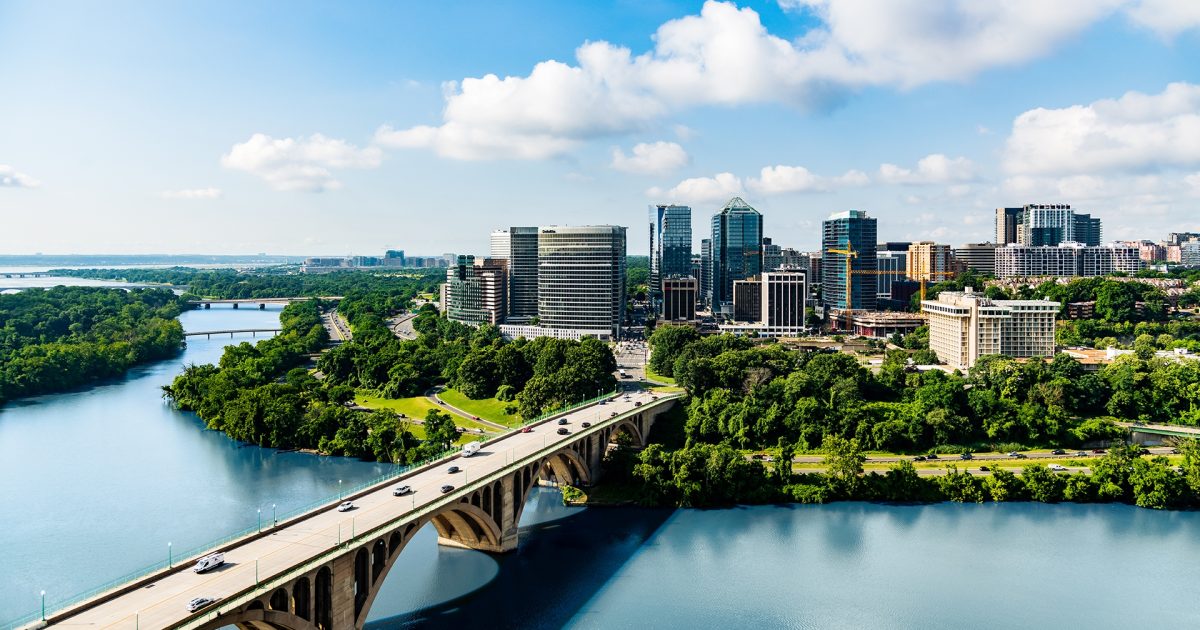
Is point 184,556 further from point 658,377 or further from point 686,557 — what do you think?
point 658,377

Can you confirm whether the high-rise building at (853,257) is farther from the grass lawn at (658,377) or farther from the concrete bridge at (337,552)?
the concrete bridge at (337,552)

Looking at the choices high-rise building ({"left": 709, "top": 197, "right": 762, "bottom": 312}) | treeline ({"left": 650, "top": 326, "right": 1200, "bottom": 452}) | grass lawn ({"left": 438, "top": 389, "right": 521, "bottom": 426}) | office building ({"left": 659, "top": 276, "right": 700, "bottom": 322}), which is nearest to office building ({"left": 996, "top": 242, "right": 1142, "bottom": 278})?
high-rise building ({"left": 709, "top": 197, "right": 762, "bottom": 312})

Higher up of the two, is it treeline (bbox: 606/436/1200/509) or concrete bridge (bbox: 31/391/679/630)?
concrete bridge (bbox: 31/391/679/630)

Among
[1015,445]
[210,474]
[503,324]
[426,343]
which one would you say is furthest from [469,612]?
[503,324]

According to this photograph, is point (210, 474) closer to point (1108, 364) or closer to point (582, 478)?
point (582, 478)

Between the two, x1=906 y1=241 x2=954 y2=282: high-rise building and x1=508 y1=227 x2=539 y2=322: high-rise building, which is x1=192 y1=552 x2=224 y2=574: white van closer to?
x1=508 y1=227 x2=539 y2=322: high-rise building

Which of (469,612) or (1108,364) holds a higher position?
(1108,364)
